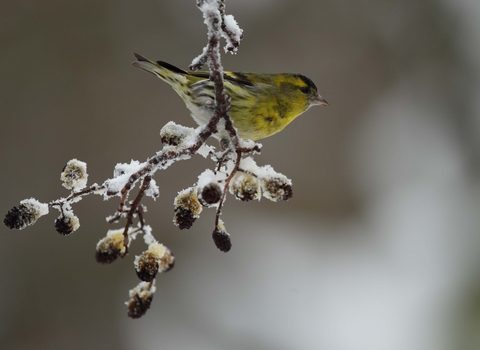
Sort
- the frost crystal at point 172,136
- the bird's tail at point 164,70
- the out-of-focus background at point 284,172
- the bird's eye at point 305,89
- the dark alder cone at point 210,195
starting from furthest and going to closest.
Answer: the out-of-focus background at point 284,172, the bird's eye at point 305,89, the bird's tail at point 164,70, the frost crystal at point 172,136, the dark alder cone at point 210,195

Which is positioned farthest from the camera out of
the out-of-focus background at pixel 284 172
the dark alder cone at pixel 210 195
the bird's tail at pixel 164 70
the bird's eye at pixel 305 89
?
the out-of-focus background at pixel 284 172

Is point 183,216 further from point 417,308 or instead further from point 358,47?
point 358,47

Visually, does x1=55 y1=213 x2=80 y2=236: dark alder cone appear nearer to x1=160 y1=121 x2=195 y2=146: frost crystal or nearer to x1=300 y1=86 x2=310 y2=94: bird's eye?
x1=160 y1=121 x2=195 y2=146: frost crystal

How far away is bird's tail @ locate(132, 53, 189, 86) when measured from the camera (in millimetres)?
1062

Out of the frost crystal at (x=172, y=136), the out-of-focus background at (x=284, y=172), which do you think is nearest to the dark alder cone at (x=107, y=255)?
the frost crystal at (x=172, y=136)

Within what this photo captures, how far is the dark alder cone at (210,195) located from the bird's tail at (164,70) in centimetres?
57

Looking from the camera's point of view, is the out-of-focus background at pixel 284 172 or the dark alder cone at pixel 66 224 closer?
the dark alder cone at pixel 66 224

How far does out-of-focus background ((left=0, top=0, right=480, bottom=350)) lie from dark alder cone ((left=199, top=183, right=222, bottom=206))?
1844 mm

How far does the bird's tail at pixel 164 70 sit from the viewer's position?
3.49 feet

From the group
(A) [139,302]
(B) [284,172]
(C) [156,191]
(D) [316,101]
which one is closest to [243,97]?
(D) [316,101]

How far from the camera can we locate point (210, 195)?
60 cm

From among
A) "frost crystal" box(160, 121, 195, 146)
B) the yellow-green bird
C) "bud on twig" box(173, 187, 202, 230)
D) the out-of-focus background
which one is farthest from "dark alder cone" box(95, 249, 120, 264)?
the out-of-focus background

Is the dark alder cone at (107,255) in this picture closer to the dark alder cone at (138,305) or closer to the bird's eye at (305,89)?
the dark alder cone at (138,305)

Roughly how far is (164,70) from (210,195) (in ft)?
2.05
